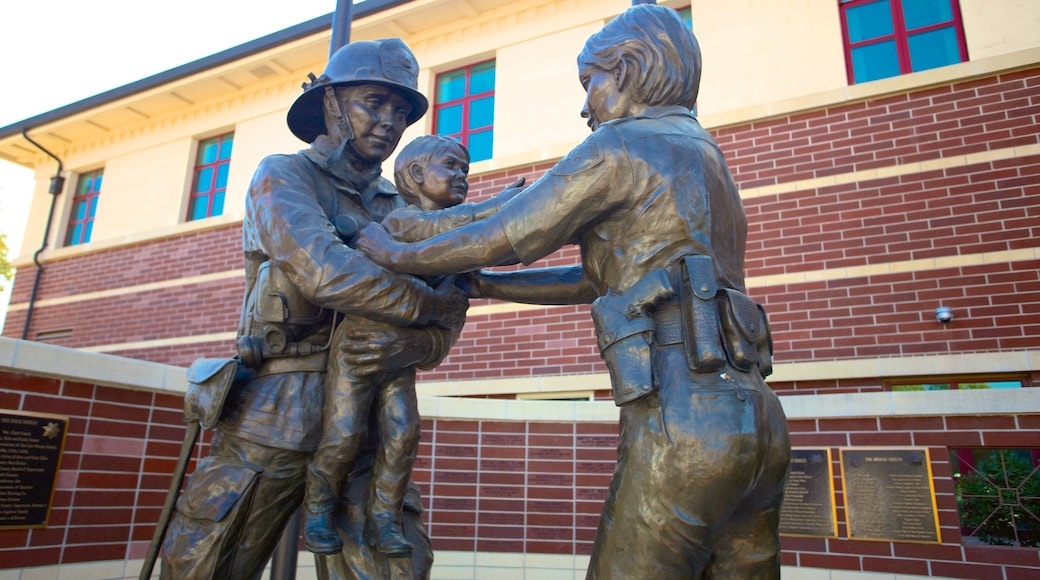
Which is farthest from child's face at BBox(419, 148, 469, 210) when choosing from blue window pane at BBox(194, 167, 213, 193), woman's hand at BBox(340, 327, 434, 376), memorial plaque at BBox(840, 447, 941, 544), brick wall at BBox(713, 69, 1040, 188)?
blue window pane at BBox(194, 167, 213, 193)

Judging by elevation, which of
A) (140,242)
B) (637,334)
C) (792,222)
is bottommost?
(637,334)

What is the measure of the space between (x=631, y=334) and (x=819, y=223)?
7.96 meters

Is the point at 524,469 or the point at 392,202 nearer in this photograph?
the point at 392,202

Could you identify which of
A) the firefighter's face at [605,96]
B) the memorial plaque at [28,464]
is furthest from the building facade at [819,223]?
the firefighter's face at [605,96]

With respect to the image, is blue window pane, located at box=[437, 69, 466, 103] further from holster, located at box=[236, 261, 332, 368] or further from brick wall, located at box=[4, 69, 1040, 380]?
holster, located at box=[236, 261, 332, 368]

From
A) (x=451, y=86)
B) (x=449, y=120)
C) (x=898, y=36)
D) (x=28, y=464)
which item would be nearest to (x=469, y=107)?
(x=449, y=120)

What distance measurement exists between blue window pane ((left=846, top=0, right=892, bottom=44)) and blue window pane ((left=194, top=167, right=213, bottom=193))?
12131mm

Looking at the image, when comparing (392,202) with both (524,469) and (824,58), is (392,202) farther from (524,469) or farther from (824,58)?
(824,58)

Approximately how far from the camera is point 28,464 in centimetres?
409

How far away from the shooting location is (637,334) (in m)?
1.79

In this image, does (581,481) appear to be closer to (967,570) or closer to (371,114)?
(967,570)

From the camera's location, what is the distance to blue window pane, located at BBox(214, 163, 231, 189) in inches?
568

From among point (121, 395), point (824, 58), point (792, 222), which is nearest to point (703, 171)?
point (121, 395)

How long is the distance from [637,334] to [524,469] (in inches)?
212
